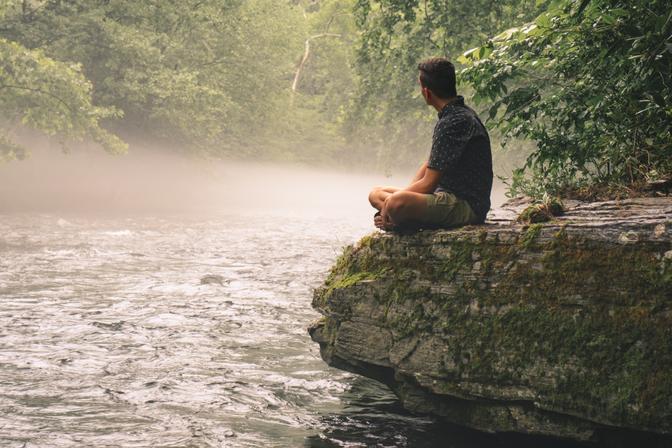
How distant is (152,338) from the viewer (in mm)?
9555

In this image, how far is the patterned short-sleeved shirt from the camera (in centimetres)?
613

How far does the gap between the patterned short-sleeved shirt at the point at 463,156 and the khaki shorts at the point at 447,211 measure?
0.19 ft

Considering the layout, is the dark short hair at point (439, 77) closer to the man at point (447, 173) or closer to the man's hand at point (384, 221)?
the man at point (447, 173)

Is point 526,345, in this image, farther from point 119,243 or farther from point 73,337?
point 119,243

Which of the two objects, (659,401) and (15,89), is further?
(15,89)

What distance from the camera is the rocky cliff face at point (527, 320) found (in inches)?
200

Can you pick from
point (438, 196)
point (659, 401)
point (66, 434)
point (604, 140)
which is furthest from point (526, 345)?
point (66, 434)

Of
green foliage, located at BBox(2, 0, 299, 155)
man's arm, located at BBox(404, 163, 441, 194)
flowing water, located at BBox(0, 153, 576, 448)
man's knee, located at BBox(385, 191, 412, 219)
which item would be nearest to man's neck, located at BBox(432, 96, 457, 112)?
man's arm, located at BBox(404, 163, 441, 194)

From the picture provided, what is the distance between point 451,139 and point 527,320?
5.15 feet

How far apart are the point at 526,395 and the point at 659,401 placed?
2.95 feet

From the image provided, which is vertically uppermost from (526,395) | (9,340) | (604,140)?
(604,140)

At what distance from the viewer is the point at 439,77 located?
245 inches

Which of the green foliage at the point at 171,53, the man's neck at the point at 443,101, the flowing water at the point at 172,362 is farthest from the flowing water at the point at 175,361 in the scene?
the green foliage at the point at 171,53

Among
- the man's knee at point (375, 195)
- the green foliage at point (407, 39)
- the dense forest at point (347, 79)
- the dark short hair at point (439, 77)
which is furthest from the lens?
the green foliage at point (407, 39)
